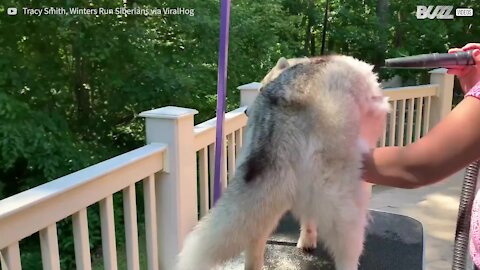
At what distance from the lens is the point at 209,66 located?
491cm

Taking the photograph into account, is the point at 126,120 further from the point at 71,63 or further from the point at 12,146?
the point at 12,146

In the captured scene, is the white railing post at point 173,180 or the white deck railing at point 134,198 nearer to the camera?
the white deck railing at point 134,198

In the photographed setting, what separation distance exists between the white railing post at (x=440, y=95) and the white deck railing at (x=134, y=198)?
98.7 inches

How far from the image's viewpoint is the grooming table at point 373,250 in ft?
6.81

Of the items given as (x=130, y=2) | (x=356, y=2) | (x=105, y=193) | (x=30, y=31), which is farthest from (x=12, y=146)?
(x=356, y=2)

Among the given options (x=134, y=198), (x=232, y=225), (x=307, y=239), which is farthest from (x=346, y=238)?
(x=134, y=198)

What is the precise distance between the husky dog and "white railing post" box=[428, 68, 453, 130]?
326cm

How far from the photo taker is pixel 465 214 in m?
1.38

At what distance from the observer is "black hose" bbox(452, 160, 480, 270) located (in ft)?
4.44

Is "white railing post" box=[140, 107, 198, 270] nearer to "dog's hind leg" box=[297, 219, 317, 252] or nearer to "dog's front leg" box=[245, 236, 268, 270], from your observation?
"dog's front leg" box=[245, 236, 268, 270]

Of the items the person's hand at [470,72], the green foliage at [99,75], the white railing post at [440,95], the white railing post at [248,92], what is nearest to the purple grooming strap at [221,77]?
the person's hand at [470,72]

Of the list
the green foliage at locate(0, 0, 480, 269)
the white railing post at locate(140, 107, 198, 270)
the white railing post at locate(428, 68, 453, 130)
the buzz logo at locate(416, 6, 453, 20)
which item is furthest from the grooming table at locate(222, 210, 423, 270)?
the buzz logo at locate(416, 6, 453, 20)

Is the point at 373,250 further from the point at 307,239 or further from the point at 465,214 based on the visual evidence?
the point at 465,214

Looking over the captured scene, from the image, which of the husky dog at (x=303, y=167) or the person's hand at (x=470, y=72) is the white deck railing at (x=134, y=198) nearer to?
the husky dog at (x=303, y=167)
